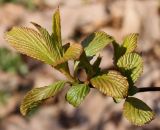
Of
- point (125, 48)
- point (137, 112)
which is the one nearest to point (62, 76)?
point (125, 48)

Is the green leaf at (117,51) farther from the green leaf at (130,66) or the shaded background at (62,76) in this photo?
the shaded background at (62,76)

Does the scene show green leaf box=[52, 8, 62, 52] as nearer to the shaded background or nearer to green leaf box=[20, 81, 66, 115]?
green leaf box=[20, 81, 66, 115]

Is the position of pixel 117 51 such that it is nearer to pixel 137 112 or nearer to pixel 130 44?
pixel 130 44

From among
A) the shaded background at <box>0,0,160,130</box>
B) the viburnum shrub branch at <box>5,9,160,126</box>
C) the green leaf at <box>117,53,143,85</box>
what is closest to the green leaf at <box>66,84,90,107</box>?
the viburnum shrub branch at <box>5,9,160,126</box>

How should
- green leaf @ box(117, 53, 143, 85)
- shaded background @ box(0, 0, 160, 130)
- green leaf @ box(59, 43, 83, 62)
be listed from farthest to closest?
1. shaded background @ box(0, 0, 160, 130)
2. green leaf @ box(117, 53, 143, 85)
3. green leaf @ box(59, 43, 83, 62)

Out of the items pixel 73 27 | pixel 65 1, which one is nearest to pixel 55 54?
pixel 73 27
